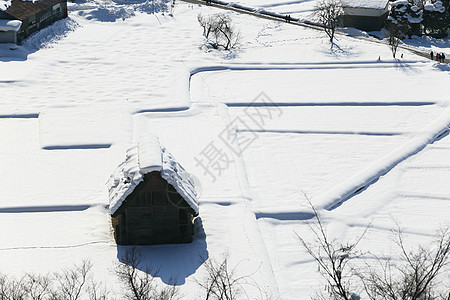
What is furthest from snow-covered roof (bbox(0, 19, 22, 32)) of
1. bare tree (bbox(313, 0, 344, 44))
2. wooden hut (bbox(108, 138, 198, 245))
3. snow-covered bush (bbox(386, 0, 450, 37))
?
snow-covered bush (bbox(386, 0, 450, 37))

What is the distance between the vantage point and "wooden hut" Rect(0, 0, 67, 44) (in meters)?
47.6

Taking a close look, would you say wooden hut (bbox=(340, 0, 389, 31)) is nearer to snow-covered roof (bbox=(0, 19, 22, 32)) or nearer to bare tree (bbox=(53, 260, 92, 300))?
snow-covered roof (bbox=(0, 19, 22, 32))

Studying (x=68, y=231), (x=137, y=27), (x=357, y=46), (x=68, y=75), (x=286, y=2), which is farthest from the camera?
(x=286, y=2)

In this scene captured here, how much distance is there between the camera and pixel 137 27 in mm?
57281

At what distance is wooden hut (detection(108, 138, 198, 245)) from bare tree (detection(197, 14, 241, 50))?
30.1 meters

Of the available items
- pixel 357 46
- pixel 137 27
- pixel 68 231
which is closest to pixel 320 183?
pixel 68 231

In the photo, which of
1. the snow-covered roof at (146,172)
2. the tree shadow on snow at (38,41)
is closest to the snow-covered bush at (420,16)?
the tree shadow on snow at (38,41)

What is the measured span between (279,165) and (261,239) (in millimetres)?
7913

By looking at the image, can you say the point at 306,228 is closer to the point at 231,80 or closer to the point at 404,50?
the point at 231,80

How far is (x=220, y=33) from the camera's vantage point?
182ft

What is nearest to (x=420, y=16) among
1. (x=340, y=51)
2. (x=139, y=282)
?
(x=340, y=51)

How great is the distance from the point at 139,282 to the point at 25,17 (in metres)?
33.9

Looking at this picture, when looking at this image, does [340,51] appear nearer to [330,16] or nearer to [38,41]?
[330,16]

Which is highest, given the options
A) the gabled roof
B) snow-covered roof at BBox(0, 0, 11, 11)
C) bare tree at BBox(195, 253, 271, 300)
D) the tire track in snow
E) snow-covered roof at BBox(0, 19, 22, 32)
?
snow-covered roof at BBox(0, 0, 11, 11)
